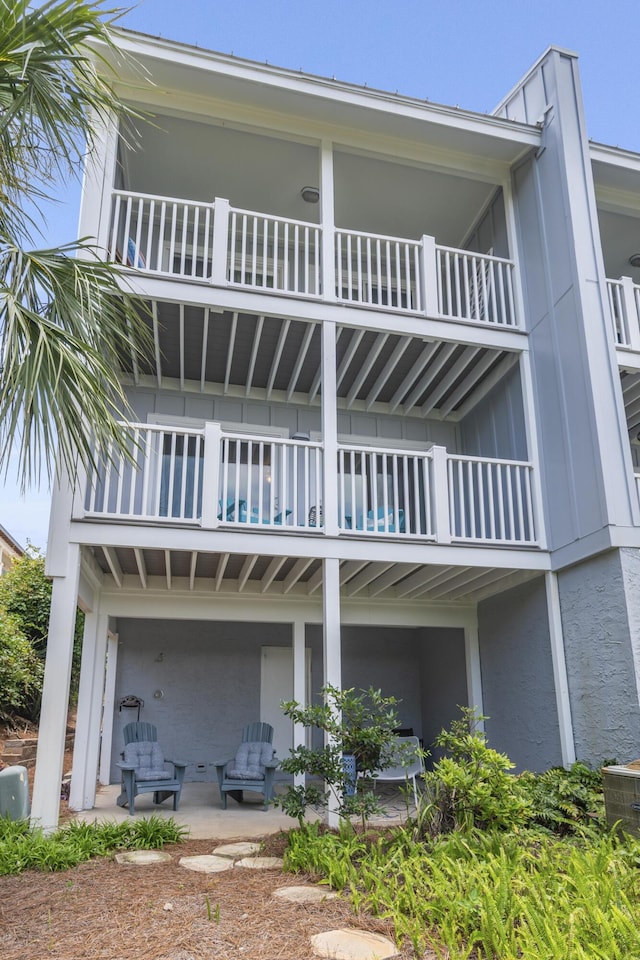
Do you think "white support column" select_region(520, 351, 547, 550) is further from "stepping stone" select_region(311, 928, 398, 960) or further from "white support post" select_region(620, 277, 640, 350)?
"stepping stone" select_region(311, 928, 398, 960)

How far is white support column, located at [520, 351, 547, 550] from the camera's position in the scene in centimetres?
800

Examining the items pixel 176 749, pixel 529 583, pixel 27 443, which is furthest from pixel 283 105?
pixel 176 749

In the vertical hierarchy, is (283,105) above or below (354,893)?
above

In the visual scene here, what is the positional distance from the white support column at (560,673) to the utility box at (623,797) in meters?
1.87

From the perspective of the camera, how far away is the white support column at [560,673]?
7.30 m

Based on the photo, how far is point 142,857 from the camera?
542cm

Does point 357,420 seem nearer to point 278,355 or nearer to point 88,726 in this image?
point 278,355

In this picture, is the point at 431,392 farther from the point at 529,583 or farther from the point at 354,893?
the point at 354,893

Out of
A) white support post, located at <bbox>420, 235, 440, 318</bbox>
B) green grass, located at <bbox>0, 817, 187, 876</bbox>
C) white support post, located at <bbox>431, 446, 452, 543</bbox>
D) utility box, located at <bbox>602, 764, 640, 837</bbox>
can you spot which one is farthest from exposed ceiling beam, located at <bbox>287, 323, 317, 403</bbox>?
utility box, located at <bbox>602, 764, 640, 837</bbox>

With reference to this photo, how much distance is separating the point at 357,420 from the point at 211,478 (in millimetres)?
3525

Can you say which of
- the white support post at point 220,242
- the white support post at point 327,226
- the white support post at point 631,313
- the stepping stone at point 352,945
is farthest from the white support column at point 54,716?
the white support post at point 631,313

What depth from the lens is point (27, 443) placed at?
4527 millimetres

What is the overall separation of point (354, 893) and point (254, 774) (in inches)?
151

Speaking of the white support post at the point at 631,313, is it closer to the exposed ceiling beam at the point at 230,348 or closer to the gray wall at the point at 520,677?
the gray wall at the point at 520,677
